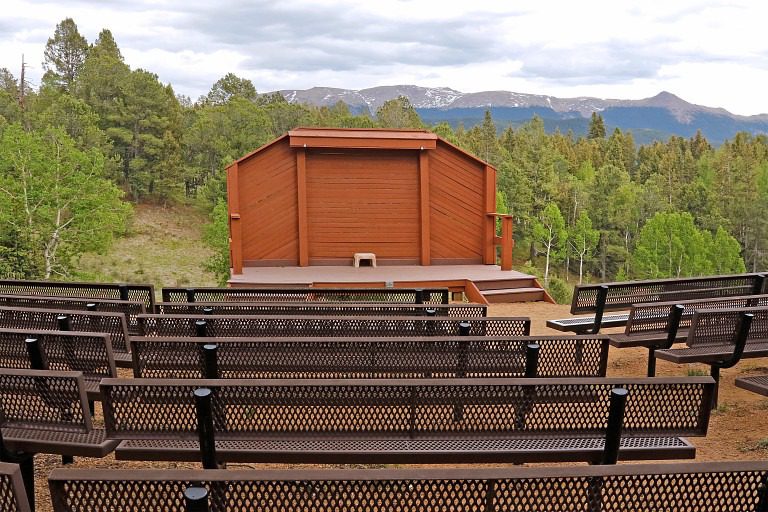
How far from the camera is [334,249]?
47.0ft

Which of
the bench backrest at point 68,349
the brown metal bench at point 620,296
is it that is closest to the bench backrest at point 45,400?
the bench backrest at point 68,349

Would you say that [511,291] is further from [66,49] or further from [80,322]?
[66,49]

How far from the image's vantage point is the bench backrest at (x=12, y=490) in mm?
2463

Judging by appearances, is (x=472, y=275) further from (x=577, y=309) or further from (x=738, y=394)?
(x=738, y=394)

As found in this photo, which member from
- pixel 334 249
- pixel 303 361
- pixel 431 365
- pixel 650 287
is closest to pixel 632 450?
pixel 431 365

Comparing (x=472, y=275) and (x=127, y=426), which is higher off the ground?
(x=127, y=426)

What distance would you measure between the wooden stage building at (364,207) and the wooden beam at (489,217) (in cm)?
2

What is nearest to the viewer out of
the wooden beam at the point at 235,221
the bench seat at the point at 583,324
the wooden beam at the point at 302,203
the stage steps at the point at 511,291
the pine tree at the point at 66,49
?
the bench seat at the point at 583,324

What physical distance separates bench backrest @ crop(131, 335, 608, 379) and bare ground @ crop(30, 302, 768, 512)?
0.75 metres

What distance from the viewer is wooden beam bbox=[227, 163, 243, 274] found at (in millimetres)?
13414

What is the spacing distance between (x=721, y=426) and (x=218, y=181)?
32.1 m

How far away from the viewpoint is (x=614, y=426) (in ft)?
11.7

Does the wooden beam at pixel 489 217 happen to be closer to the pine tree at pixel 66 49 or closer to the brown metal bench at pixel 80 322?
the brown metal bench at pixel 80 322

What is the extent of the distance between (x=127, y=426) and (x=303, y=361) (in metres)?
1.60
